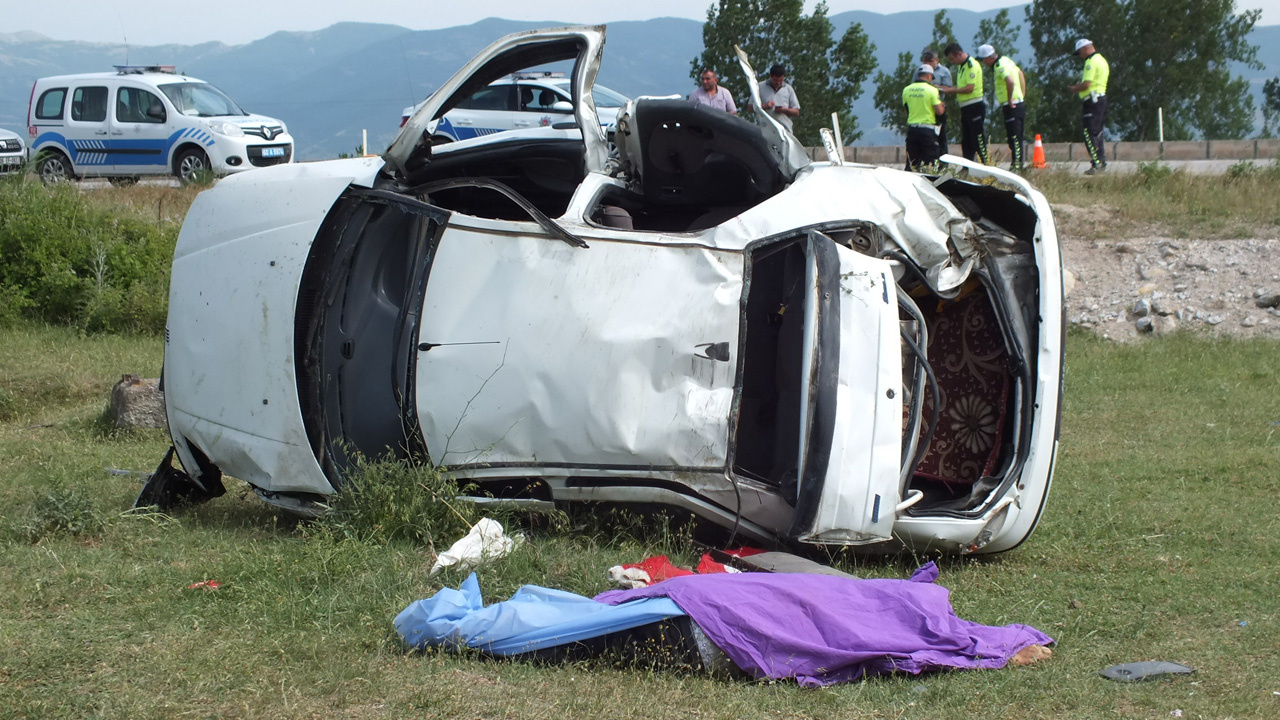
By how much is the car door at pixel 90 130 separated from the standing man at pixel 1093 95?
44.5ft

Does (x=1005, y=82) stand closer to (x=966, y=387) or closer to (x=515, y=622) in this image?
(x=966, y=387)

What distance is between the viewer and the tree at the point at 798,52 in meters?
37.0

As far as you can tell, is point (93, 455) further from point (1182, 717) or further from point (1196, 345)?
point (1196, 345)

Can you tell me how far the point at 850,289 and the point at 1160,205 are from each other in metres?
10.5

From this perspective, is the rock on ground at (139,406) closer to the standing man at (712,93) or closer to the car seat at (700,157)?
the car seat at (700,157)

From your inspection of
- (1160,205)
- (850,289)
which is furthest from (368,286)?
(1160,205)

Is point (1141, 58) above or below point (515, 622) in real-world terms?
above

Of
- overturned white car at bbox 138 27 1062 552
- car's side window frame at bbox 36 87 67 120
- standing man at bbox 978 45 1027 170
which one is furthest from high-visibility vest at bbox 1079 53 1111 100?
car's side window frame at bbox 36 87 67 120

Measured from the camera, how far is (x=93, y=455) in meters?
6.77

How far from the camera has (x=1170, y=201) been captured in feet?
45.0

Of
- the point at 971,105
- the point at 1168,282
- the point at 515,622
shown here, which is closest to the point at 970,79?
the point at 971,105

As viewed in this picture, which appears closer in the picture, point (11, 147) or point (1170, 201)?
point (1170, 201)

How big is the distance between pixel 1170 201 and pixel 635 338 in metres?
11.2

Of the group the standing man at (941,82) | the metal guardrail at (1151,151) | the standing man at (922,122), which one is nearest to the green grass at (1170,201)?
the standing man at (941,82)
